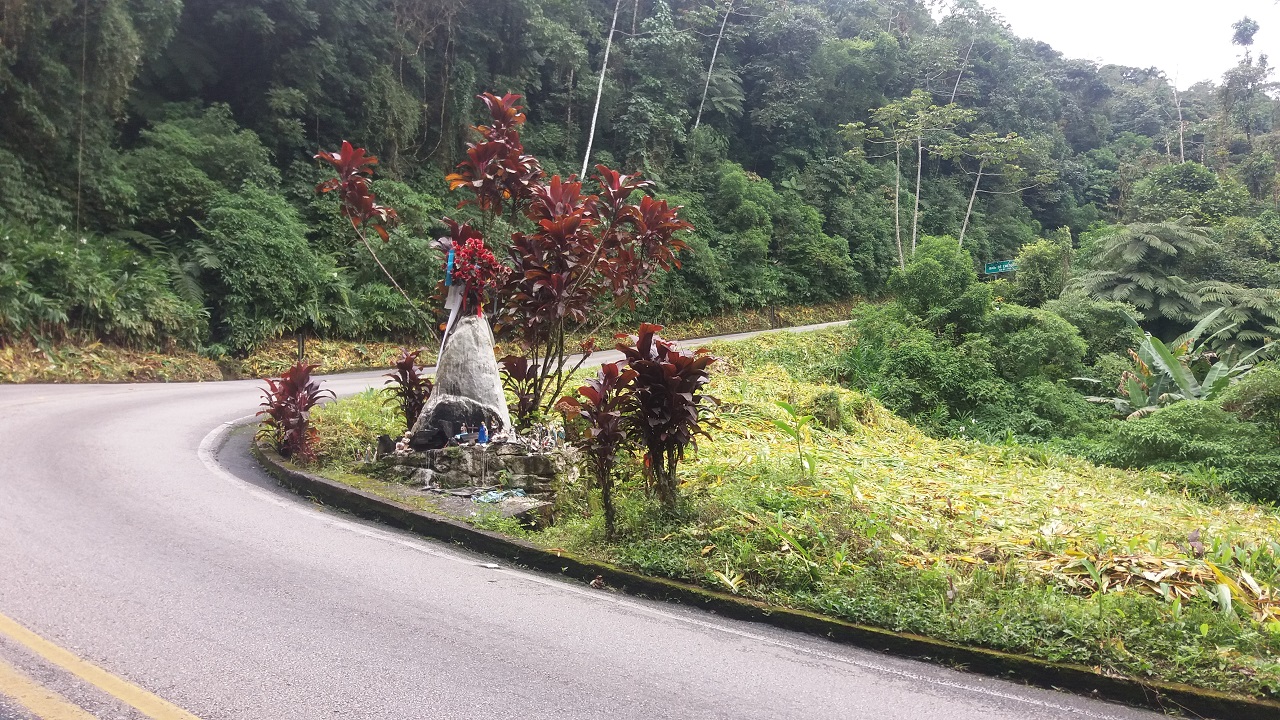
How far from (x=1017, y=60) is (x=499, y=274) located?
42.1 m

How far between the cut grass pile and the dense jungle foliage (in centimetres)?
384

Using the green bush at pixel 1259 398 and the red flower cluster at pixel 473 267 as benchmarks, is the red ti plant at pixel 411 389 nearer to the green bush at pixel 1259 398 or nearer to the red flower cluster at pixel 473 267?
the red flower cluster at pixel 473 267

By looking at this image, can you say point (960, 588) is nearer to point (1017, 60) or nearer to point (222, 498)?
point (222, 498)

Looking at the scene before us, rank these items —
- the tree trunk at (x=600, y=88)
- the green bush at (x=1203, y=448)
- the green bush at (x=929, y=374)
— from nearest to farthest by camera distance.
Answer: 1. the green bush at (x=1203, y=448)
2. the green bush at (x=929, y=374)
3. the tree trunk at (x=600, y=88)

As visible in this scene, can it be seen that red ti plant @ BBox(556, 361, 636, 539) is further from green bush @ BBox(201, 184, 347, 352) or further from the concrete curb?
green bush @ BBox(201, 184, 347, 352)

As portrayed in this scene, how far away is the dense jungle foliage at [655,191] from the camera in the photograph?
13.3 m

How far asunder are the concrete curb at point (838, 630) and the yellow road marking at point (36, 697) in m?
2.64

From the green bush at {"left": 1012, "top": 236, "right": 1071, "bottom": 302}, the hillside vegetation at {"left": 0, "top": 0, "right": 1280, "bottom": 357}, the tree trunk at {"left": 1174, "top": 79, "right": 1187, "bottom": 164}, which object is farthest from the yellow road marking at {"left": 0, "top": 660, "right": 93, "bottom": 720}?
the tree trunk at {"left": 1174, "top": 79, "right": 1187, "bottom": 164}

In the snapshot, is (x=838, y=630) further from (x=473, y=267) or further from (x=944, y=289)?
(x=944, y=289)

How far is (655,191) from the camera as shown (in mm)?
25281

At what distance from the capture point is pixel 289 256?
16.2 meters

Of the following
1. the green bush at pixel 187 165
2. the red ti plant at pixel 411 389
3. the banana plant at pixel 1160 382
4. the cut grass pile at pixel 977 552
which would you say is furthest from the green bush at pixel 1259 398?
the green bush at pixel 187 165

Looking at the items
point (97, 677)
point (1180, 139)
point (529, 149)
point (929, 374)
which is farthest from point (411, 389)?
point (1180, 139)

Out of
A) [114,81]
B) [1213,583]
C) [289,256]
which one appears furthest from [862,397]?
[114,81]
